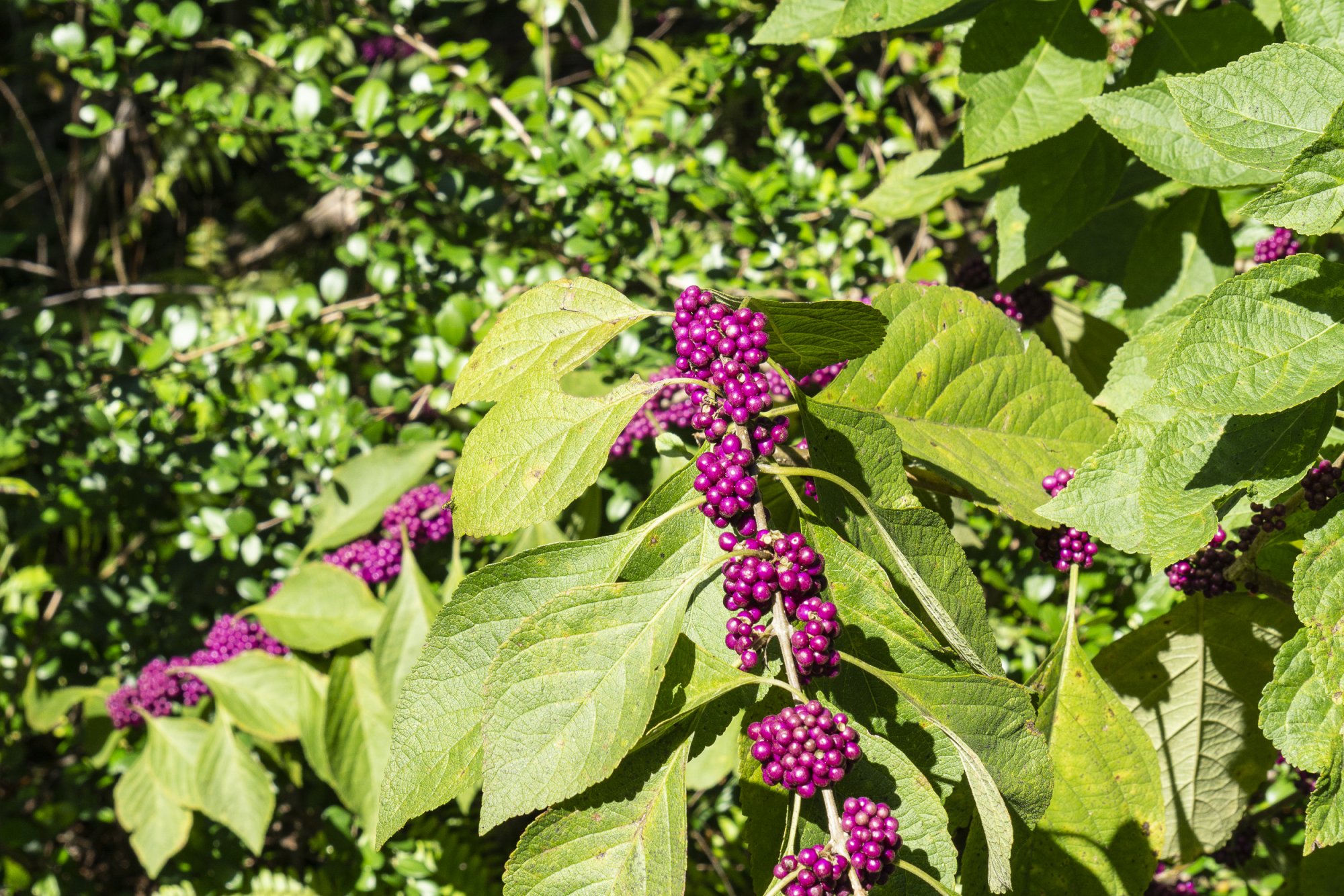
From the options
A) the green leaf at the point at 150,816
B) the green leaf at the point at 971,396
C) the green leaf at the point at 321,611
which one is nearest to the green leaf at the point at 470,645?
the green leaf at the point at 971,396

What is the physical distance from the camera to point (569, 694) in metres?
0.79

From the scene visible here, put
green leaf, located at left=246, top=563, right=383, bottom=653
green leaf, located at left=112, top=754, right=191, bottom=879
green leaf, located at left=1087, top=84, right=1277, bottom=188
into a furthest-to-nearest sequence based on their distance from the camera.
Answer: green leaf, located at left=112, top=754, right=191, bottom=879 → green leaf, located at left=246, top=563, right=383, bottom=653 → green leaf, located at left=1087, top=84, right=1277, bottom=188

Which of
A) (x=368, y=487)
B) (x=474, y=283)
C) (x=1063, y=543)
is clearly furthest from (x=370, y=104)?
(x=1063, y=543)

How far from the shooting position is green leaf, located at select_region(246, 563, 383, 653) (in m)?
1.83

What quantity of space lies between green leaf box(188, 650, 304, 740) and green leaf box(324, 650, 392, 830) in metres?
0.13

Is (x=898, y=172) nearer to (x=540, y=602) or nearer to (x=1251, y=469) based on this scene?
(x=1251, y=469)

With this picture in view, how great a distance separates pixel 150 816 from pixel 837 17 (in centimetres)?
220

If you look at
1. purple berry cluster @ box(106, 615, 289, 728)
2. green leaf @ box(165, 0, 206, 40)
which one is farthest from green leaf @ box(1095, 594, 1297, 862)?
green leaf @ box(165, 0, 206, 40)

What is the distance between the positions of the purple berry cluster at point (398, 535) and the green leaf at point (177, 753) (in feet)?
1.83

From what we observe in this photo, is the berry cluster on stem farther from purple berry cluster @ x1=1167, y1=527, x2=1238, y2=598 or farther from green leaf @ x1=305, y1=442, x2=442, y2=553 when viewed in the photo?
green leaf @ x1=305, y1=442, x2=442, y2=553

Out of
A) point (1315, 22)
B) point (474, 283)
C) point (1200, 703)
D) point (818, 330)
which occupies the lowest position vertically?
point (1200, 703)

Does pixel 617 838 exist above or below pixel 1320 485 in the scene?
below

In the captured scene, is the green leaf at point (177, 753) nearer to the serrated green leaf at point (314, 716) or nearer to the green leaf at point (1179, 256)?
the serrated green leaf at point (314, 716)

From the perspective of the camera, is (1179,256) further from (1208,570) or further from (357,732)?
(357,732)
